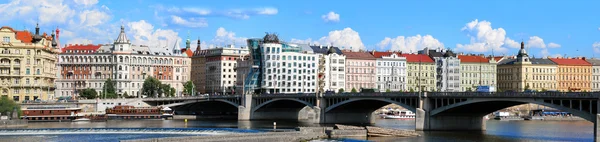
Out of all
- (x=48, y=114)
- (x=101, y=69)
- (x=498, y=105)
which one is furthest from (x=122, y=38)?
(x=498, y=105)

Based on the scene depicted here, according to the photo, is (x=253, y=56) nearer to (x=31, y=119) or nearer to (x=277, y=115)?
(x=277, y=115)

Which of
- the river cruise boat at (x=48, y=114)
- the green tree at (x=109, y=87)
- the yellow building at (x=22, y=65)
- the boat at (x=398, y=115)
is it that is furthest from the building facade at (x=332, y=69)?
the river cruise boat at (x=48, y=114)

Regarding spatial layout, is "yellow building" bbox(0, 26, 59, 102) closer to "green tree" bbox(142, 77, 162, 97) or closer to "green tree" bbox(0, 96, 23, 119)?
"green tree" bbox(0, 96, 23, 119)

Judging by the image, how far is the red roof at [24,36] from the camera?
15227cm

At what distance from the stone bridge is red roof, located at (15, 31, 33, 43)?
2331 centimetres

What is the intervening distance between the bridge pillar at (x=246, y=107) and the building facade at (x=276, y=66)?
27.3m

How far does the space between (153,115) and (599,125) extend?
82.5 meters

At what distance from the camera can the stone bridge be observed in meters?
89.8

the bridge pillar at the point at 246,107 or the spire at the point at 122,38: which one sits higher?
the spire at the point at 122,38

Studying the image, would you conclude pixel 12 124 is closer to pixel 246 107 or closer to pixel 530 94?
pixel 246 107

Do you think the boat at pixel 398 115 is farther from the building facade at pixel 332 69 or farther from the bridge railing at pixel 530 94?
the bridge railing at pixel 530 94

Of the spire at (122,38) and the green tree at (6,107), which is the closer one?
the green tree at (6,107)

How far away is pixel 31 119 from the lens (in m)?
132

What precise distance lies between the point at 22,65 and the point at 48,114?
1726 centimetres
